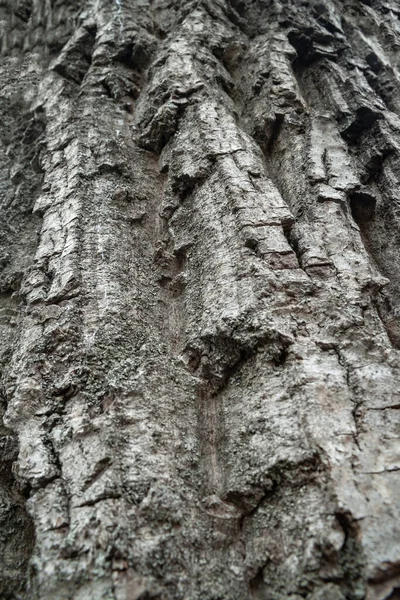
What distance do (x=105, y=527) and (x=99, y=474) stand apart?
277 millimetres

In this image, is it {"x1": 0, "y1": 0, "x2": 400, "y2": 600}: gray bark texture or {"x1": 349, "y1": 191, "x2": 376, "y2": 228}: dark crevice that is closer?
{"x1": 0, "y1": 0, "x2": 400, "y2": 600}: gray bark texture

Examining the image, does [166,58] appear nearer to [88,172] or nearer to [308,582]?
[88,172]

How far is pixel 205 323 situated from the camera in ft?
9.36

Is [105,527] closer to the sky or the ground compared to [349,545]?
closer to the ground

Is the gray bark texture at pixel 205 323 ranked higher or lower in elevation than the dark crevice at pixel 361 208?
lower

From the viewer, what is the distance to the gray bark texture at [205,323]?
2.08 meters

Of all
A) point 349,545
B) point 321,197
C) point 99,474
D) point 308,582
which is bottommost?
point 99,474

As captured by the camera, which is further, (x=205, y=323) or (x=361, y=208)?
(x=361, y=208)

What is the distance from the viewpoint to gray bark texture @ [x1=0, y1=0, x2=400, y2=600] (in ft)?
6.84

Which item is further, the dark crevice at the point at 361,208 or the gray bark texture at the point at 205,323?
the dark crevice at the point at 361,208

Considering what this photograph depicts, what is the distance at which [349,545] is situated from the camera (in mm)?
1935

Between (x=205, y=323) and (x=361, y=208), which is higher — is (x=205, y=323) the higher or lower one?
the lower one

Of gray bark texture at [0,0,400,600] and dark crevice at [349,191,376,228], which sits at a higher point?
dark crevice at [349,191,376,228]

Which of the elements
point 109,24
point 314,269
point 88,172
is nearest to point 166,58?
point 109,24
